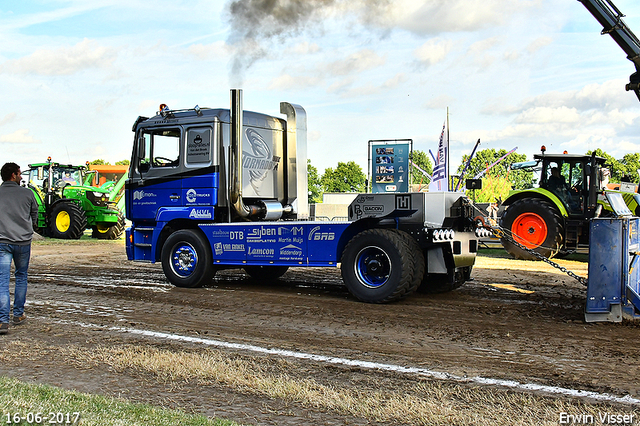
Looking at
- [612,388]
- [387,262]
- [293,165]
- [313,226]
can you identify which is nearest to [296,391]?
[612,388]

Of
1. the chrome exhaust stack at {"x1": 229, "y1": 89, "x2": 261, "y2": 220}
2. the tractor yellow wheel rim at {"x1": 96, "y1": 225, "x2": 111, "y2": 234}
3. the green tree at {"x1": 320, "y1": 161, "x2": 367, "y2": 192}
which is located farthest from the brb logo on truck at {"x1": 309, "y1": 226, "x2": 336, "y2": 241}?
the green tree at {"x1": 320, "y1": 161, "x2": 367, "y2": 192}

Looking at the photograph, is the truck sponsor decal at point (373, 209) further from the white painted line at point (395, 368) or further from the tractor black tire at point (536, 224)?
the tractor black tire at point (536, 224)

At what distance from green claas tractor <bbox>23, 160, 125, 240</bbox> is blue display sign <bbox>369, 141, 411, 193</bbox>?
999 centimetres

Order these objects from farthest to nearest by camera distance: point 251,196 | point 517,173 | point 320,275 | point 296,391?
1. point 517,173
2. point 320,275
3. point 251,196
4. point 296,391

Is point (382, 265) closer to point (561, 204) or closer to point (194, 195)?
point (194, 195)

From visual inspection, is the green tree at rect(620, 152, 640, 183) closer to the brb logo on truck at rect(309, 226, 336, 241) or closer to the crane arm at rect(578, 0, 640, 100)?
Answer: the crane arm at rect(578, 0, 640, 100)

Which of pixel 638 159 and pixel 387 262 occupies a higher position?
pixel 638 159

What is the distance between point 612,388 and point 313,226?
5.23 m

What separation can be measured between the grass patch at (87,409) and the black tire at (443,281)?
6.04 meters

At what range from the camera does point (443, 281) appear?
952cm

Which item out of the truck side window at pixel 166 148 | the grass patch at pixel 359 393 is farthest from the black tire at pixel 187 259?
the grass patch at pixel 359 393

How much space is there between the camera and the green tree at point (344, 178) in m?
71.7

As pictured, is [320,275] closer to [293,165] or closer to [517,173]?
[293,165]

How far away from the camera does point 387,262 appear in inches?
337
